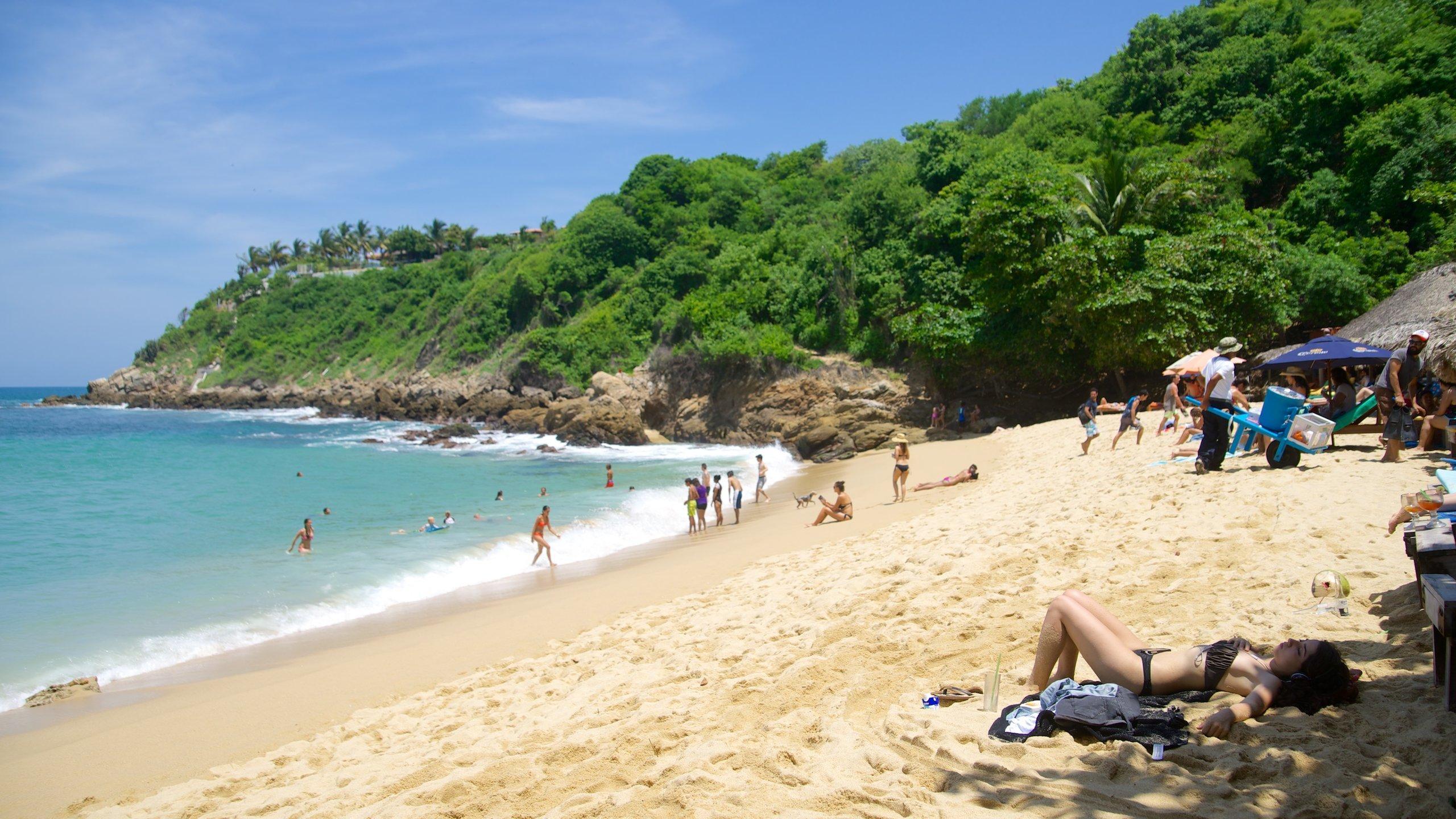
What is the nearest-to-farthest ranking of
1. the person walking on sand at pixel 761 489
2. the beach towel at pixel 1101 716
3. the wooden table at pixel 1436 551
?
the beach towel at pixel 1101 716
the wooden table at pixel 1436 551
the person walking on sand at pixel 761 489

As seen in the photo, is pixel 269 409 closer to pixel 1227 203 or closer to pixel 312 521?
pixel 312 521

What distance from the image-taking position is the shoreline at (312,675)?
543cm

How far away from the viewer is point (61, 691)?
735cm

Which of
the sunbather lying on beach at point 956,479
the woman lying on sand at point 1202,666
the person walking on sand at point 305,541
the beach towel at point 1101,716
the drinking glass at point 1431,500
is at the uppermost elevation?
the drinking glass at point 1431,500

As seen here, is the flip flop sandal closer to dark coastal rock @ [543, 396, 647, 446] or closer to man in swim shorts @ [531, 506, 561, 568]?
man in swim shorts @ [531, 506, 561, 568]

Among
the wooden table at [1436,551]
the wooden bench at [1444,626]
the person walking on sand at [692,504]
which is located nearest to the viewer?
the wooden bench at [1444,626]

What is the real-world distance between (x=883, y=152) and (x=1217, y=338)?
111 ft

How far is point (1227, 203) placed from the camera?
2319 centimetres

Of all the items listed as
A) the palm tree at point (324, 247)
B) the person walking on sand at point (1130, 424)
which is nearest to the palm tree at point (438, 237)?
the palm tree at point (324, 247)

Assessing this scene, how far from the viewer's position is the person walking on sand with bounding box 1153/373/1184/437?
13.2m

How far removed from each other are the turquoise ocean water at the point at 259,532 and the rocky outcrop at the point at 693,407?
1326 millimetres

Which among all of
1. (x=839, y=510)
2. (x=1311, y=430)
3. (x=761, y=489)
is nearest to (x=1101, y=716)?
(x=1311, y=430)

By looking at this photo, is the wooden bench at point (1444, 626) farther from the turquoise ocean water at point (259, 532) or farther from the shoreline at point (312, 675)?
the turquoise ocean water at point (259, 532)

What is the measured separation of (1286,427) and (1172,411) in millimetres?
6675
